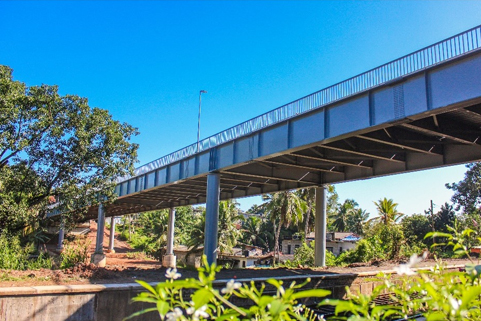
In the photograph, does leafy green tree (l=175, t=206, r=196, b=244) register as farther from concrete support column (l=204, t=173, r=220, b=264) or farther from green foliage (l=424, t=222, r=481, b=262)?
green foliage (l=424, t=222, r=481, b=262)

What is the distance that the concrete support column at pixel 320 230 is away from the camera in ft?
81.1

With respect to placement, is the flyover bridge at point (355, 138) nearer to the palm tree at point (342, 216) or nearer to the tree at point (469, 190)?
the tree at point (469, 190)

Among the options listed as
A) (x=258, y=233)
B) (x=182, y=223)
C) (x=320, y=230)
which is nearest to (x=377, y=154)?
(x=320, y=230)

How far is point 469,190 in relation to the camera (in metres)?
61.5

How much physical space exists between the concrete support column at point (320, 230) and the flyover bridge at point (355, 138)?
0.06 meters

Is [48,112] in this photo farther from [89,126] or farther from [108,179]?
[108,179]

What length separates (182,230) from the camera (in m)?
61.5

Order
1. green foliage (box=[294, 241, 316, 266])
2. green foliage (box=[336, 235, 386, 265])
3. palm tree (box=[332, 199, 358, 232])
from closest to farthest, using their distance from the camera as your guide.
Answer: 1. green foliage (box=[336, 235, 386, 265])
2. green foliage (box=[294, 241, 316, 266])
3. palm tree (box=[332, 199, 358, 232])

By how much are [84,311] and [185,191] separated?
18231mm

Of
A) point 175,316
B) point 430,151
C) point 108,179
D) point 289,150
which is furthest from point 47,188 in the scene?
point 175,316

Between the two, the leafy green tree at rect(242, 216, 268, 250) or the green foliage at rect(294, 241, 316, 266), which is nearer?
the green foliage at rect(294, 241, 316, 266)

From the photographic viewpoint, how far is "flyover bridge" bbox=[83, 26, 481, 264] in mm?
12016

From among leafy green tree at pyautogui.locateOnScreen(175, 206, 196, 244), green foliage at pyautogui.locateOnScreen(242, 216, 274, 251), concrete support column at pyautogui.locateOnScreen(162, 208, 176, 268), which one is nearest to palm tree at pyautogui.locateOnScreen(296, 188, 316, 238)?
concrete support column at pyautogui.locateOnScreen(162, 208, 176, 268)

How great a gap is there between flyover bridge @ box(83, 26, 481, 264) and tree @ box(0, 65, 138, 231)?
161 inches
